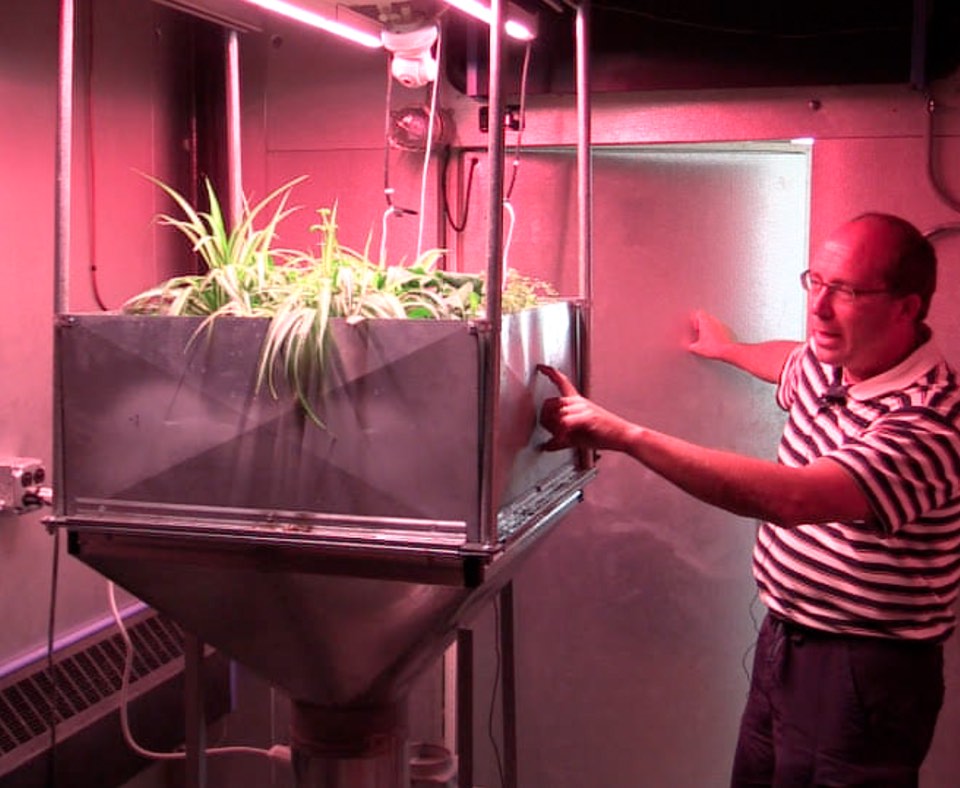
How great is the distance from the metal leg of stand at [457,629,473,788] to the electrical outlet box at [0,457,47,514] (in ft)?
3.89

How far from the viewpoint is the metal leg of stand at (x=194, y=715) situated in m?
2.22

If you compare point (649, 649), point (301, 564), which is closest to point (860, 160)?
point (649, 649)

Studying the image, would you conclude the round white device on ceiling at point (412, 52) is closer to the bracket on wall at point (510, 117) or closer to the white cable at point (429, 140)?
the white cable at point (429, 140)

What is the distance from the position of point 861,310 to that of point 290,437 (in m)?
1.23

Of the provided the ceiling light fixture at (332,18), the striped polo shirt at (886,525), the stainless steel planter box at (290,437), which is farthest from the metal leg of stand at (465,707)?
→ the ceiling light fixture at (332,18)

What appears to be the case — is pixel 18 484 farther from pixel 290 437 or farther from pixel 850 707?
pixel 850 707

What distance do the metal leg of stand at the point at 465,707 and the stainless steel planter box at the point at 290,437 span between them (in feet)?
1.16

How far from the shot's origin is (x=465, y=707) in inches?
86.2

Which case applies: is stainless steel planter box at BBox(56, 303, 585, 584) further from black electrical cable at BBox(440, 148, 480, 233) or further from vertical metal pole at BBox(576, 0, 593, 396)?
black electrical cable at BBox(440, 148, 480, 233)

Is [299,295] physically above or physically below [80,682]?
above

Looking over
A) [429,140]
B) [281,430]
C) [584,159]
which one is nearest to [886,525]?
[584,159]

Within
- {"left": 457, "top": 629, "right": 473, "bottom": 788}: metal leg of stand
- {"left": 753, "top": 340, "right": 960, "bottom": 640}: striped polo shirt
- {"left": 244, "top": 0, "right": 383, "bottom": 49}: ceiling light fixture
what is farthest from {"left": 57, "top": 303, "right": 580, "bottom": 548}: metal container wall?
{"left": 753, "top": 340, "right": 960, "bottom": 640}: striped polo shirt

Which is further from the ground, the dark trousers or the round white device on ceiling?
the round white device on ceiling

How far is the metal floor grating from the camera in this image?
293 centimetres
